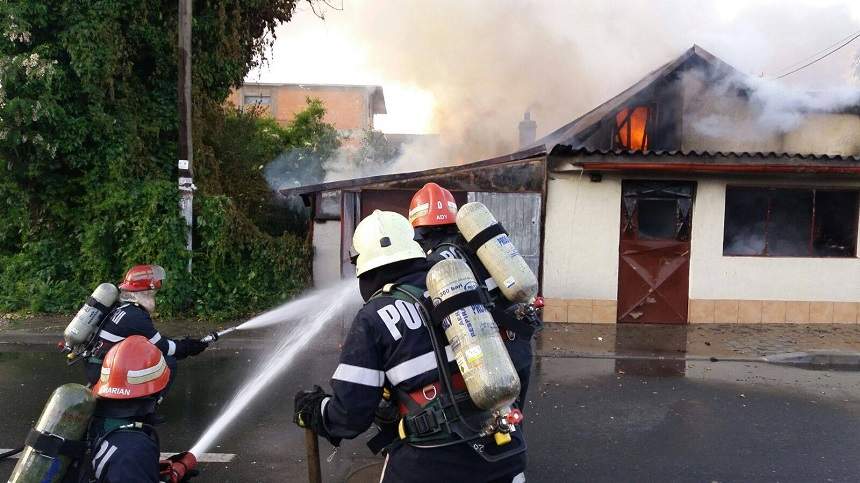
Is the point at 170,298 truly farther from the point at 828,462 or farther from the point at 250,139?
the point at 828,462

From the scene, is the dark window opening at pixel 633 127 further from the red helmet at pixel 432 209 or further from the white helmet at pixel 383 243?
the white helmet at pixel 383 243

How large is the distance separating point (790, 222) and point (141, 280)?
9387 mm

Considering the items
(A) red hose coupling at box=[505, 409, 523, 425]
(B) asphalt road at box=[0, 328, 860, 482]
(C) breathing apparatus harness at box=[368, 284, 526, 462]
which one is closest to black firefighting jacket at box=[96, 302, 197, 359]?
(B) asphalt road at box=[0, 328, 860, 482]

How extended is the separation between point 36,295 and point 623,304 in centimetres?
892

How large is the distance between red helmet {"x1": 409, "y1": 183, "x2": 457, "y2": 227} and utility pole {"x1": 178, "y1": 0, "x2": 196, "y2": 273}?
20.3ft

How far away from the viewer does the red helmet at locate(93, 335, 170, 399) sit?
8.11 feet

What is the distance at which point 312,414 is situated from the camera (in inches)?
97.1

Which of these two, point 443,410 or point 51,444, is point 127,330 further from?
point 443,410

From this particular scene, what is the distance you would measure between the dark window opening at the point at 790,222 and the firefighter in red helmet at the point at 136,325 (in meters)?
8.26

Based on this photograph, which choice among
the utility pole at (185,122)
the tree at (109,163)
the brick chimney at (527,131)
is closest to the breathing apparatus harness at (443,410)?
the tree at (109,163)

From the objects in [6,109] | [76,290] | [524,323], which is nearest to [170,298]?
[76,290]

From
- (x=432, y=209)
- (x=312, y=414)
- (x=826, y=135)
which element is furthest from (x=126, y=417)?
(x=826, y=135)

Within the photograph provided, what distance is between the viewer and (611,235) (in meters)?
9.34

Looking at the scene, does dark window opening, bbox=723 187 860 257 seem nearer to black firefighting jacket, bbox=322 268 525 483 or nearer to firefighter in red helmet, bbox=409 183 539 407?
firefighter in red helmet, bbox=409 183 539 407
